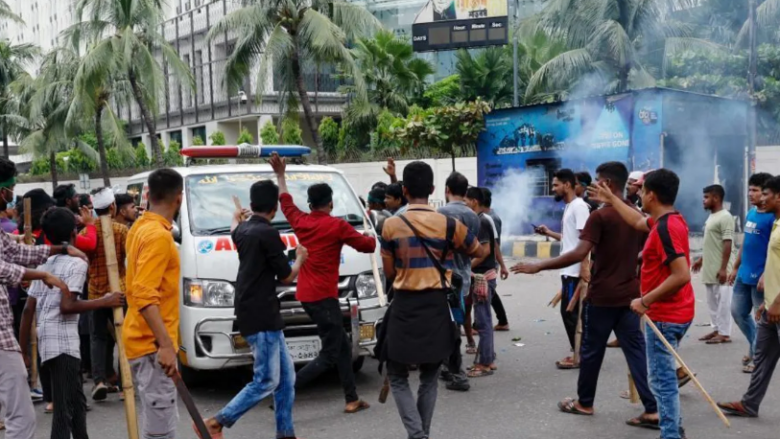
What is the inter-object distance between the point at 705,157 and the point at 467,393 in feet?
41.2

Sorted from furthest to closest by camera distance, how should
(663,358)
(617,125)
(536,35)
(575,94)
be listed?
(536,35) < (575,94) < (617,125) < (663,358)

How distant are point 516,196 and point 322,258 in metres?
13.9

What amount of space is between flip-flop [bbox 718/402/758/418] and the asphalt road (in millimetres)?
75

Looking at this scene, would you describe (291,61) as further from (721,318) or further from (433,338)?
(433,338)

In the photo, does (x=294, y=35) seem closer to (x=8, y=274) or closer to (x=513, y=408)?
(x=513, y=408)

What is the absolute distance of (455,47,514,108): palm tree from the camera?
34.7 m

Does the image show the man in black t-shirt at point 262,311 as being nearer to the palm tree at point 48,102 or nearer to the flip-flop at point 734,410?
the flip-flop at point 734,410

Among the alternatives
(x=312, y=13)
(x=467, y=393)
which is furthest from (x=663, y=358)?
(x=312, y=13)

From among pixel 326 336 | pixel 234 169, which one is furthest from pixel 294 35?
pixel 326 336

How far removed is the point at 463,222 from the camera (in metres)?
6.34

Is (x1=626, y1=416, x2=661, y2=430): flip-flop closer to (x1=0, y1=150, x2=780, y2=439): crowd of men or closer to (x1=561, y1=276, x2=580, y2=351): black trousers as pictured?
(x1=0, y1=150, x2=780, y2=439): crowd of men

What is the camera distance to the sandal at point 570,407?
20.0ft

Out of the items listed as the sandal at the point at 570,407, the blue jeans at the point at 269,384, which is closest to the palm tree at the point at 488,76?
the sandal at the point at 570,407

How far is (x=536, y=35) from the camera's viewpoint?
1369 inches
